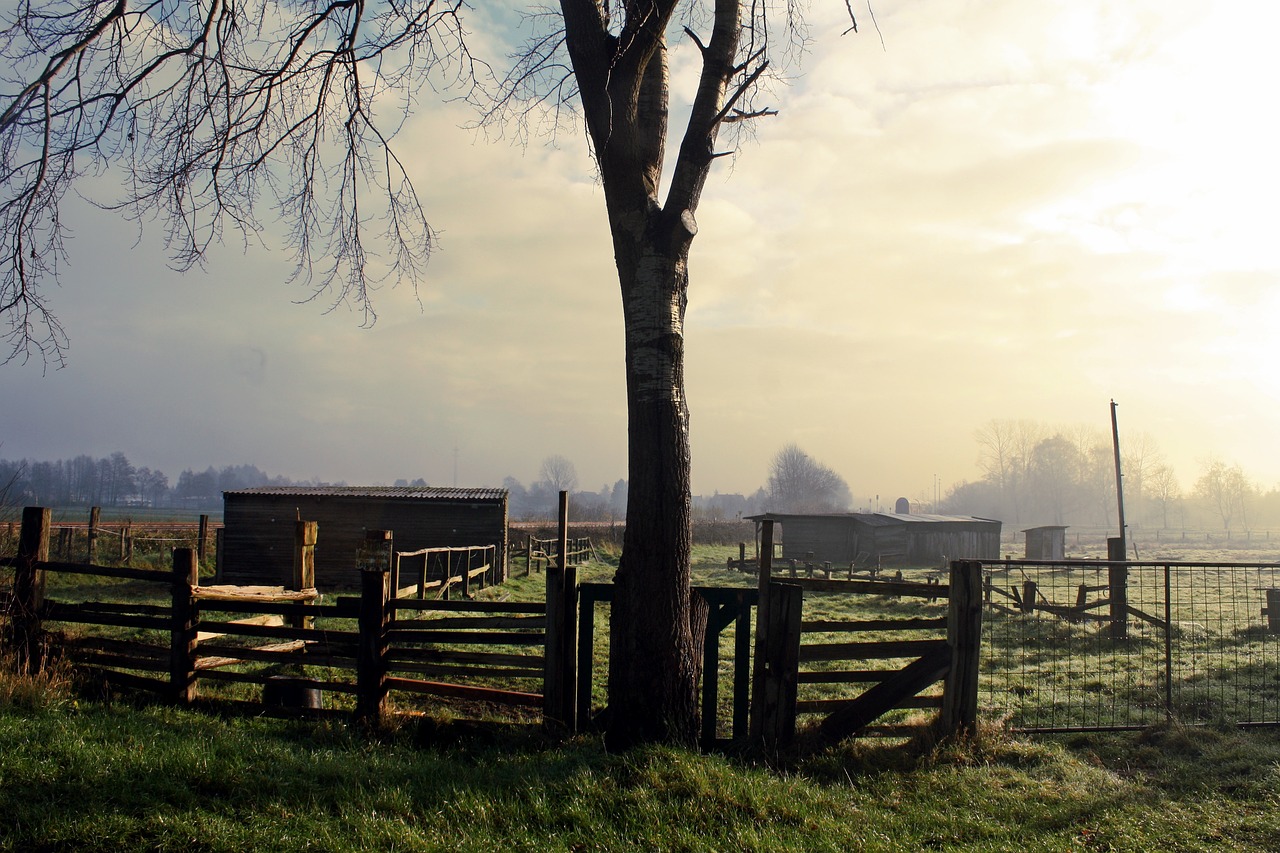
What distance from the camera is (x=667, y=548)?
21.5ft

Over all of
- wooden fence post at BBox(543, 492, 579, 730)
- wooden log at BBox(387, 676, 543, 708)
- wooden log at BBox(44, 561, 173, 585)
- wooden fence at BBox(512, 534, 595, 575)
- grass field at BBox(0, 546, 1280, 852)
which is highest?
wooden log at BBox(44, 561, 173, 585)

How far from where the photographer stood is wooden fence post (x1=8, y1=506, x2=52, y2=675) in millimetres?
8328

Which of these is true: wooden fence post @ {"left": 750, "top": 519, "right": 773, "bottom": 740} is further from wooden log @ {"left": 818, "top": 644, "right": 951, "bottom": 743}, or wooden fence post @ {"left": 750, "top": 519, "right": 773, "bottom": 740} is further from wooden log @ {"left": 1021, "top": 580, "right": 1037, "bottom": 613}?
wooden log @ {"left": 1021, "top": 580, "right": 1037, "bottom": 613}

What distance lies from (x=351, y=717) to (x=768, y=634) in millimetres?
3778

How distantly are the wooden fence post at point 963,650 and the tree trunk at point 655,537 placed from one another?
2.28 metres

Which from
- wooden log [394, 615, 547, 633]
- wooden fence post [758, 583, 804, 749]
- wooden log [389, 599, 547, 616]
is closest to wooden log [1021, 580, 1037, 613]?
wooden fence post [758, 583, 804, 749]

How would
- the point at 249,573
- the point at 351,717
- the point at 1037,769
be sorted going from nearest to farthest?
the point at 1037,769, the point at 351,717, the point at 249,573

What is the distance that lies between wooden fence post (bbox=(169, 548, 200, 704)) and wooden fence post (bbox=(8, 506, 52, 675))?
A: 4.74 ft

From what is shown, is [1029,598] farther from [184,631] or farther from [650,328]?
[184,631]

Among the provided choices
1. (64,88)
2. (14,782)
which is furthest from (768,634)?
(64,88)

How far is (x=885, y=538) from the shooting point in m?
42.3

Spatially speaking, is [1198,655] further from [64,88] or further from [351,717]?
[64,88]

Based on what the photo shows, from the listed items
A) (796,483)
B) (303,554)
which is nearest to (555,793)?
(303,554)

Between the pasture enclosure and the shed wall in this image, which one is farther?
the shed wall
